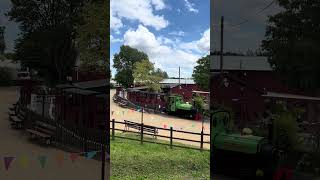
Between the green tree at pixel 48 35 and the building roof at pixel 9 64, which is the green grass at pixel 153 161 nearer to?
the green tree at pixel 48 35

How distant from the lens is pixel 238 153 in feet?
16.9

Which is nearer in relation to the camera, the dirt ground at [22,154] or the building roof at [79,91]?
the dirt ground at [22,154]

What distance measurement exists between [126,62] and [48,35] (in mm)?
986

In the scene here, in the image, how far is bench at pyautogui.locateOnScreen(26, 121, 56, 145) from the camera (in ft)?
15.4

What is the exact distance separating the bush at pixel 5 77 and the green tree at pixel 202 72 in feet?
6.69

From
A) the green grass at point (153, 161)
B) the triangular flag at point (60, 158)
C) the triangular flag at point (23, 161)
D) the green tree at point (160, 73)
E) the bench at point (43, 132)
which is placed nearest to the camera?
the triangular flag at point (23, 161)

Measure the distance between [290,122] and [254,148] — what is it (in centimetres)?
47

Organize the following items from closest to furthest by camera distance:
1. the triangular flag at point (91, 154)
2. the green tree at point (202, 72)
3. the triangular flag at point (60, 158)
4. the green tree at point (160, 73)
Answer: the triangular flag at point (60, 158)
the triangular flag at point (91, 154)
the green tree at point (202, 72)
the green tree at point (160, 73)

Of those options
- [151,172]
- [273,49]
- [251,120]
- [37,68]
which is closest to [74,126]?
[37,68]

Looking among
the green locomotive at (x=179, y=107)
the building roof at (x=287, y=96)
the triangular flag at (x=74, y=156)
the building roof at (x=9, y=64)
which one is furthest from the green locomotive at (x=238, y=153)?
the building roof at (x=9, y=64)

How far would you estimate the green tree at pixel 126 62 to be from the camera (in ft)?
17.5

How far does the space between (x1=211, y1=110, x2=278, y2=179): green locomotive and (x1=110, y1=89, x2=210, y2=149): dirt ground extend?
0.52 ft

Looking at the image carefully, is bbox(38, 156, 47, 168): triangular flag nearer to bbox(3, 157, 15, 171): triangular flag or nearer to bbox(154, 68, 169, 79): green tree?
bbox(3, 157, 15, 171): triangular flag

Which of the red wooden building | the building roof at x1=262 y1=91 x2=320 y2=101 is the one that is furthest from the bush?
the building roof at x1=262 y1=91 x2=320 y2=101
